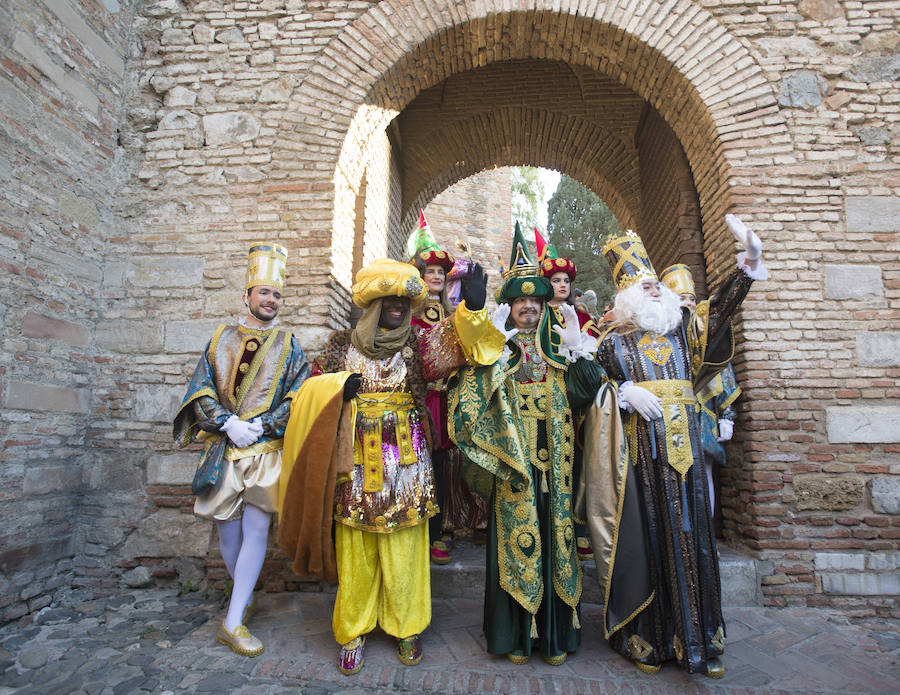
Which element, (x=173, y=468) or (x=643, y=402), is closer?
(x=643, y=402)

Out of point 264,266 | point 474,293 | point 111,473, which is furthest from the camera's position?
point 111,473

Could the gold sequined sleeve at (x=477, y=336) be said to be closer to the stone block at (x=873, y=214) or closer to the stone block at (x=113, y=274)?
the stone block at (x=113, y=274)

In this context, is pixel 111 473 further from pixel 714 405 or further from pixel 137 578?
pixel 714 405

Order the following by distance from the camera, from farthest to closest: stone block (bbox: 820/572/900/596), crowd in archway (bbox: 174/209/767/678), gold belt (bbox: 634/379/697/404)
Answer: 1. stone block (bbox: 820/572/900/596)
2. gold belt (bbox: 634/379/697/404)
3. crowd in archway (bbox: 174/209/767/678)

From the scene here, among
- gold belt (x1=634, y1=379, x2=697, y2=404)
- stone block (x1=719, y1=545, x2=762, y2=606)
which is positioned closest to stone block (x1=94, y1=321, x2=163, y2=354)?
gold belt (x1=634, y1=379, x2=697, y2=404)

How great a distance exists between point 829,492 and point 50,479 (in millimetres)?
5516

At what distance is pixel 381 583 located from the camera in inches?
112

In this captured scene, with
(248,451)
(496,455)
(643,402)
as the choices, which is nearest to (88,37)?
(248,451)

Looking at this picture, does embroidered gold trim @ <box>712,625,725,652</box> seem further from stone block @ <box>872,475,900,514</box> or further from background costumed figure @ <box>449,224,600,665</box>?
stone block @ <box>872,475,900,514</box>

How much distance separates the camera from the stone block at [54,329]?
12.3 ft

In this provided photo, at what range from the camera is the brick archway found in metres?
4.31

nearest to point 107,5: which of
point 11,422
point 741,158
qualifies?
point 11,422

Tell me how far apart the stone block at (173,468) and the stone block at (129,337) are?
0.84 m

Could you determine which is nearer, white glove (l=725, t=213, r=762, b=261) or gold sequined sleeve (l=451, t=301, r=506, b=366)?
gold sequined sleeve (l=451, t=301, r=506, b=366)
